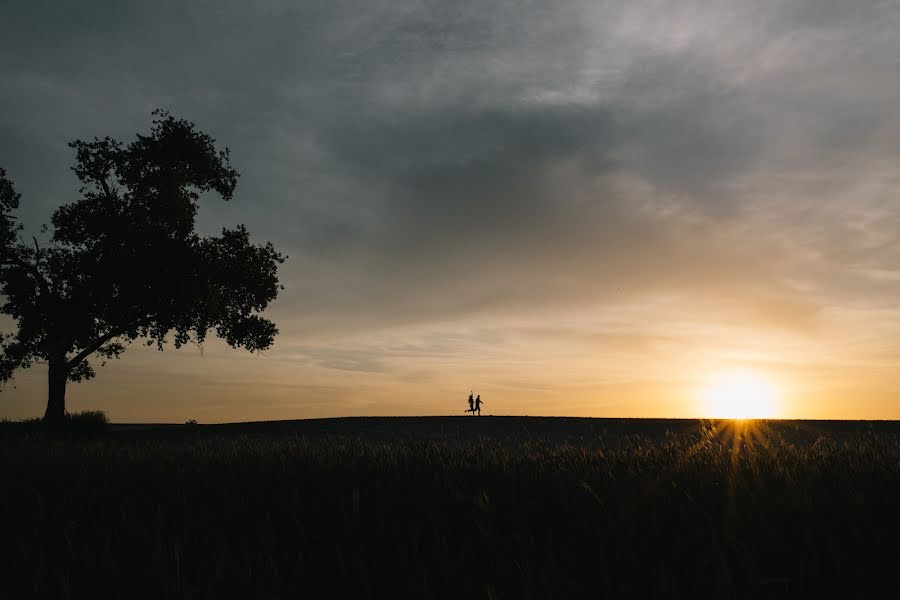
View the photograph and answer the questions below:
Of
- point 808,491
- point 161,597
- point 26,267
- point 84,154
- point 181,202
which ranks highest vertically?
point 84,154

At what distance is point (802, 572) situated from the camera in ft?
12.5

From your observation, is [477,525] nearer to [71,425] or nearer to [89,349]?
[71,425]

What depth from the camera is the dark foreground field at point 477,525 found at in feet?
12.9

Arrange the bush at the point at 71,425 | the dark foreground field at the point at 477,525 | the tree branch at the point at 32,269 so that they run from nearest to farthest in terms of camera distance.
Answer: the dark foreground field at the point at 477,525 < the bush at the point at 71,425 < the tree branch at the point at 32,269

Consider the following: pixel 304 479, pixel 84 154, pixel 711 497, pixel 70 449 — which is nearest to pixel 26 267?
pixel 84 154

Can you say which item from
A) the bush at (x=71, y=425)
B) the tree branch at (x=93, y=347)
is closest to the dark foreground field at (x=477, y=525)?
the bush at (x=71, y=425)

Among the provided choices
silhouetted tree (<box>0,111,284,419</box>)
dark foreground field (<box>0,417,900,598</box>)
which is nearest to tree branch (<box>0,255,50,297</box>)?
silhouetted tree (<box>0,111,284,419</box>)

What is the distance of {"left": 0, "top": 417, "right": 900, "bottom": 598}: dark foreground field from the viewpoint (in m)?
3.93

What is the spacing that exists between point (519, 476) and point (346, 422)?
21.2 metres

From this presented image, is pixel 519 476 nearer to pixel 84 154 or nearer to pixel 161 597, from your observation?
pixel 161 597

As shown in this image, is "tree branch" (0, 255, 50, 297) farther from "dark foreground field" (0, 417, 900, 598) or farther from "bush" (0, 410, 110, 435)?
"dark foreground field" (0, 417, 900, 598)

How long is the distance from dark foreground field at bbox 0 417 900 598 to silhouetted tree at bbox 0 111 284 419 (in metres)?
16.8

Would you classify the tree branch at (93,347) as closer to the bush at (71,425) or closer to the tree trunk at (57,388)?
the tree trunk at (57,388)

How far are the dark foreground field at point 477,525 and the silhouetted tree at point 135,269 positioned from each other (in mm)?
16800
